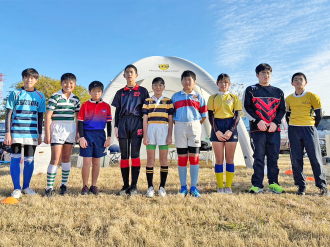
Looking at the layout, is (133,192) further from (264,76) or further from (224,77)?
(264,76)

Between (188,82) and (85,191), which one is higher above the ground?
(188,82)

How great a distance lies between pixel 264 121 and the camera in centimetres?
336

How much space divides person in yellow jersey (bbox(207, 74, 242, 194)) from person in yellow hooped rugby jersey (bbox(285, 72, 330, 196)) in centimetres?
84

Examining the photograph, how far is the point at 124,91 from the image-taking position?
3.41m

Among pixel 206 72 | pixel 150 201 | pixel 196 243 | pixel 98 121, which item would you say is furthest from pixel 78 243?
pixel 206 72

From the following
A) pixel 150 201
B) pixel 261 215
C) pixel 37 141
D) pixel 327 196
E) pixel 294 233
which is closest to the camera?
pixel 294 233

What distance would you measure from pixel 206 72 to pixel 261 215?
14.9 feet

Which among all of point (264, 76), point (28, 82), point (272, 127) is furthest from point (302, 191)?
point (28, 82)

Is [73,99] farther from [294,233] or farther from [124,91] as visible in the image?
[294,233]

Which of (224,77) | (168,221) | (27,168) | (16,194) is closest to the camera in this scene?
(168,221)

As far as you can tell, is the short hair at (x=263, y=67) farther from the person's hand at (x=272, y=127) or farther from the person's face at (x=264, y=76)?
the person's hand at (x=272, y=127)

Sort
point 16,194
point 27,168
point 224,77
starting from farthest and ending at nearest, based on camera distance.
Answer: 1. point 224,77
2. point 27,168
3. point 16,194

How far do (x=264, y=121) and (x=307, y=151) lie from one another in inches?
29.3

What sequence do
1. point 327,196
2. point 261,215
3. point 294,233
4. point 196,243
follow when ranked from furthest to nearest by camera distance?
point 327,196
point 261,215
point 294,233
point 196,243
